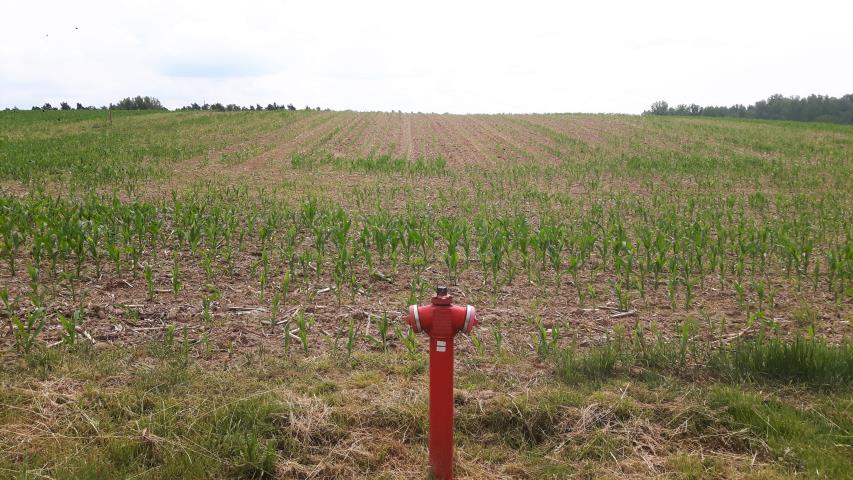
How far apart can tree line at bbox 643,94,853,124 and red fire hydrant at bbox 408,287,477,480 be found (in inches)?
2685

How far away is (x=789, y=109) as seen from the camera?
Answer: 7269 centimetres

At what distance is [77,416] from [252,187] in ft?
39.7

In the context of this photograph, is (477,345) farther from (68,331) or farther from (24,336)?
(24,336)

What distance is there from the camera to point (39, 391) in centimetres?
438

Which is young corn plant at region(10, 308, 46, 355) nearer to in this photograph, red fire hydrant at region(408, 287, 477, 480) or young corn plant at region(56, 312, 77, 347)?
young corn plant at region(56, 312, 77, 347)

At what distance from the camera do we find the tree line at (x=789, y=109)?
68375mm

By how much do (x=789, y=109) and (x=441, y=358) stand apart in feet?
274

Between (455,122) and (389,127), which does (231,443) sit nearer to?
(389,127)

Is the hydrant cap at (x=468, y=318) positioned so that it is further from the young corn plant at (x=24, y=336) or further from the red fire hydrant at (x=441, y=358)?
the young corn plant at (x=24, y=336)

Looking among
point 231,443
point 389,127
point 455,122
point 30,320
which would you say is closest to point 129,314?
point 30,320

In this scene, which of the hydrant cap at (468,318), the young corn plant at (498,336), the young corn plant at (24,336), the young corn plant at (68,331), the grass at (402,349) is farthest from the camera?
the young corn plant at (498,336)

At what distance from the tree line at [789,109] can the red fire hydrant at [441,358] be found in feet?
224

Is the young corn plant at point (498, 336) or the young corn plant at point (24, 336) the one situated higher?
the young corn plant at point (24, 336)

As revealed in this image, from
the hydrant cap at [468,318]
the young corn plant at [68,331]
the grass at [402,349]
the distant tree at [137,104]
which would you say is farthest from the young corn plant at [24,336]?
the distant tree at [137,104]
